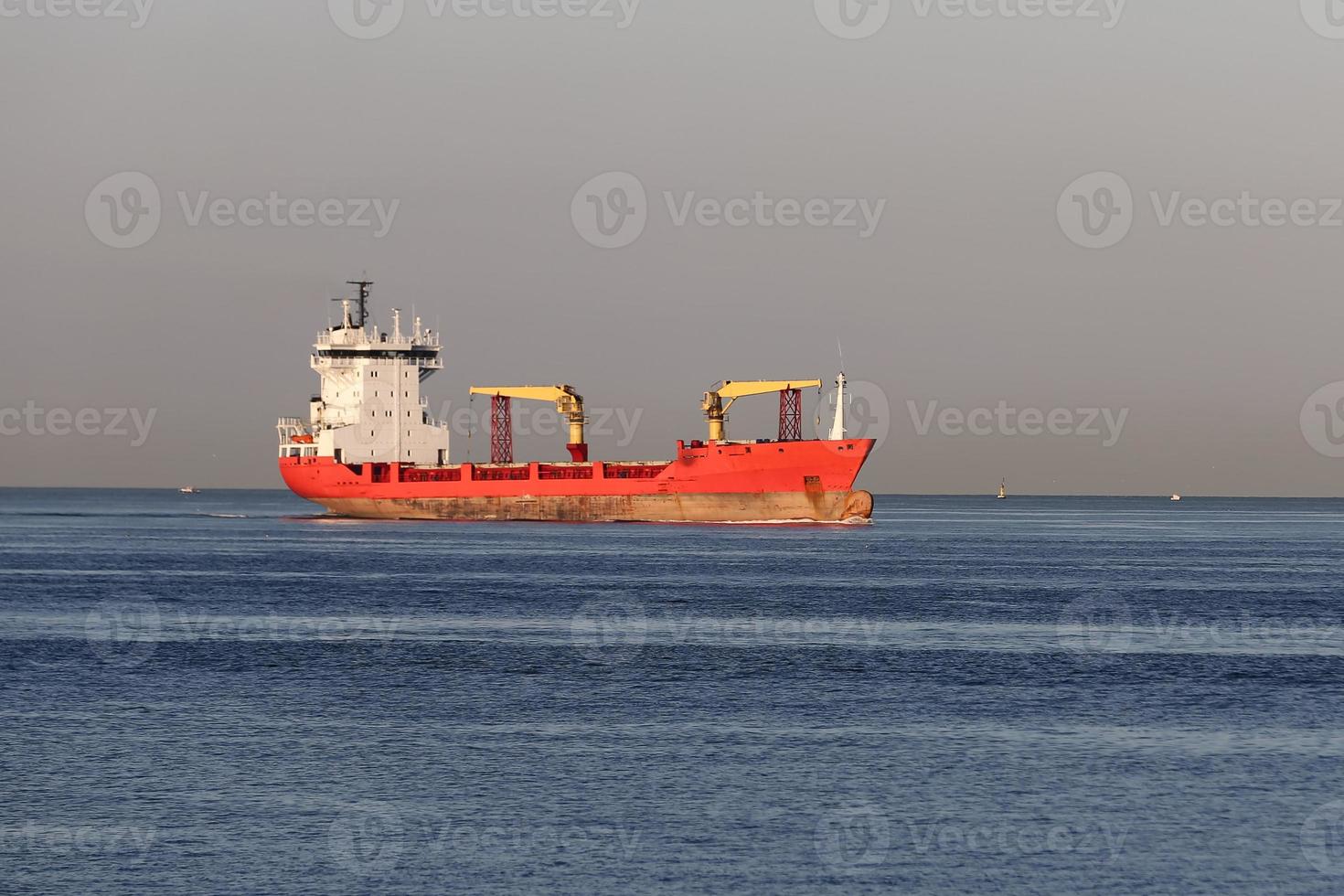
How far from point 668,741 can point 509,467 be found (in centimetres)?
7111

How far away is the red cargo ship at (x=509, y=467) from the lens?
83312mm

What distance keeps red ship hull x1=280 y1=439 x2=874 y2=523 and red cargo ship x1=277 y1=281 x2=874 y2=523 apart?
0.08 metres

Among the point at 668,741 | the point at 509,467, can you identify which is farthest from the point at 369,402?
the point at 668,741

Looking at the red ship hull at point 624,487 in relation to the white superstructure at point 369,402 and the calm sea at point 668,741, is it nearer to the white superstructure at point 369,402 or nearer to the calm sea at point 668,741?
the white superstructure at point 369,402

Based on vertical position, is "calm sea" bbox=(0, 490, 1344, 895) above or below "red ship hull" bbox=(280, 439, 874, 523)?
below

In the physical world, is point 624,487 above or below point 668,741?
above

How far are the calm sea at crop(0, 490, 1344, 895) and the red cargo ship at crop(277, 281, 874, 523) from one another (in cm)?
3263

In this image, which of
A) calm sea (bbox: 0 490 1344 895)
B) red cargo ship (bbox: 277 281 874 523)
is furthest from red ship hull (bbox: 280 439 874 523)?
calm sea (bbox: 0 490 1344 895)

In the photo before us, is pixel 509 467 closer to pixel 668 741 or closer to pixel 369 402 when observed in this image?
pixel 369 402

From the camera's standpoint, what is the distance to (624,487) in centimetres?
8794

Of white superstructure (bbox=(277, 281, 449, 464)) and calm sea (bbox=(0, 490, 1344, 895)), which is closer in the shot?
calm sea (bbox=(0, 490, 1344, 895))

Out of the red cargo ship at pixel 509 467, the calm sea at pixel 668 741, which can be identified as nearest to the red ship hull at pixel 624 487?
the red cargo ship at pixel 509 467

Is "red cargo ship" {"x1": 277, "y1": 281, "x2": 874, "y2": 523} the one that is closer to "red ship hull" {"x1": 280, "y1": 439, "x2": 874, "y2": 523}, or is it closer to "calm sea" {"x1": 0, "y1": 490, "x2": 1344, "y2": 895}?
"red ship hull" {"x1": 280, "y1": 439, "x2": 874, "y2": 523}

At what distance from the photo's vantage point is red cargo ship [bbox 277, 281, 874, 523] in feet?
273
